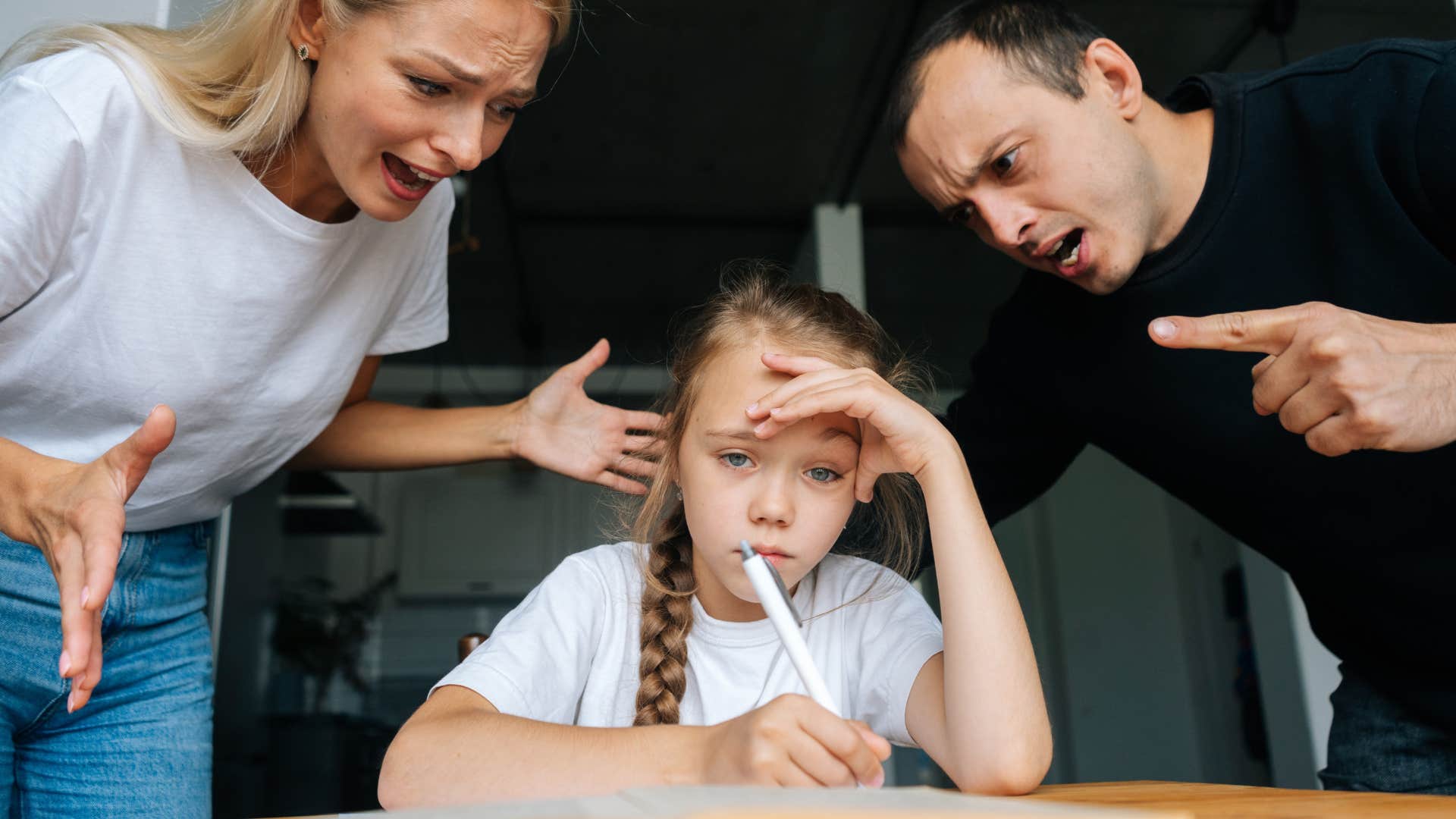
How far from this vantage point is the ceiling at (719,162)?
280 cm

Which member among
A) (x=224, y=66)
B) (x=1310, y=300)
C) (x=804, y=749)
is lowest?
(x=804, y=749)

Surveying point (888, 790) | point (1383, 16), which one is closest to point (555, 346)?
point (1383, 16)

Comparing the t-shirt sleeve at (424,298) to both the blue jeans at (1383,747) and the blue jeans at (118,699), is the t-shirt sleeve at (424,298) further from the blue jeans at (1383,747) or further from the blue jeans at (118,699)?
the blue jeans at (1383,747)

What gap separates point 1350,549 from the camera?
1177 mm

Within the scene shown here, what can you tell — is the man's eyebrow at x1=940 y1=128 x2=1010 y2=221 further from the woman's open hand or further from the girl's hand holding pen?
the woman's open hand

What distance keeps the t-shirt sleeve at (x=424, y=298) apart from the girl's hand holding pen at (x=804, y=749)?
843mm

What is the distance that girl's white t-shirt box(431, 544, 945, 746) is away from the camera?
3.38 feet

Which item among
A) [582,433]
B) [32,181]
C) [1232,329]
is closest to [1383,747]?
[1232,329]

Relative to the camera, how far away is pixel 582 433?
4.42 feet

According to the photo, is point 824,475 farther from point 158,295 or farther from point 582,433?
point 158,295

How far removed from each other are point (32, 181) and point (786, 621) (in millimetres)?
772

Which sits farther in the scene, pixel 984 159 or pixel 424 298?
pixel 424 298

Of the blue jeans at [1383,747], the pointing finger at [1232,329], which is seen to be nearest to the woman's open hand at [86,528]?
the pointing finger at [1232,329]

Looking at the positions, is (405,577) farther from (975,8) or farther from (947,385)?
(975,8)
